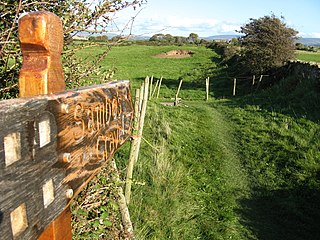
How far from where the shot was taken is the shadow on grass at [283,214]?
5.50 m

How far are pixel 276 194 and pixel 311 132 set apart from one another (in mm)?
3054

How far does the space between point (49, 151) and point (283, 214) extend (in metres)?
5.76

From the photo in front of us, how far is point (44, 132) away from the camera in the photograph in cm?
105

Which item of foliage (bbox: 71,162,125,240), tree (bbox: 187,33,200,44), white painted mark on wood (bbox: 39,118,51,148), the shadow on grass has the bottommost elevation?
the shadow on grass

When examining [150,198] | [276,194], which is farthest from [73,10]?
[276,194]

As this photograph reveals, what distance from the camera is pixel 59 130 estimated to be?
1.16m

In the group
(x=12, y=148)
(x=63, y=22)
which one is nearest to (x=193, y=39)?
(x=63, y=22)

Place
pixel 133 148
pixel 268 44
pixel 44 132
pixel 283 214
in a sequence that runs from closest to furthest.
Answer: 1. pixel 44 132
2. pixel 133 148
3. pixel 283 214
4. pixel 268 44

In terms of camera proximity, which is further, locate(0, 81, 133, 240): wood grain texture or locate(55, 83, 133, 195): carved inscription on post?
locate(55, 83, 133, 195): carved inscription on post

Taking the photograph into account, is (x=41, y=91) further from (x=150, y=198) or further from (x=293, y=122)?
(x=293, y=122)

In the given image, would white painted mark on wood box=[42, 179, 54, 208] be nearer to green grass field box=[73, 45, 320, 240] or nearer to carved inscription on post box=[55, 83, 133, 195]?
carved inscription on post box=[55, 83, 133, 195]

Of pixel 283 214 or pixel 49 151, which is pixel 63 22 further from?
pixel 283 214

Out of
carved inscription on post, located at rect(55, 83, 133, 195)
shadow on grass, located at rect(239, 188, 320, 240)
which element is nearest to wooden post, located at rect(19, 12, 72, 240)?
carved inscription on post, located at rect(55, 83, 133, 195)

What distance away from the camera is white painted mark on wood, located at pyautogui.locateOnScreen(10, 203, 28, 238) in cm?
90
